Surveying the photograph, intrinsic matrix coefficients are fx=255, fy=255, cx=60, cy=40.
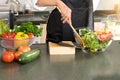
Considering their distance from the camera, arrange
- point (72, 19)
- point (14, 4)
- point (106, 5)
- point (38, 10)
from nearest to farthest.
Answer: point (72, 19) → point (14, 4) → point (38, 10) → point (106, 5)

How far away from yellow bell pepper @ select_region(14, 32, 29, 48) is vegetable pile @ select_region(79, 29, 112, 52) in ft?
1.17

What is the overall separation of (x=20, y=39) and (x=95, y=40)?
46 centimetres

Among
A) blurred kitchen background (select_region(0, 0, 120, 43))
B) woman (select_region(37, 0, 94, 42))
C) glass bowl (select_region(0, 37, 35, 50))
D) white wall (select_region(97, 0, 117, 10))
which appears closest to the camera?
glass bowl (select_region(0, 37, 35, 50))

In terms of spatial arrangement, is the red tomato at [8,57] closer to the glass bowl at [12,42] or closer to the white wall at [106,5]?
the glass bowl at [12,42]

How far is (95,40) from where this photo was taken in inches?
61.8

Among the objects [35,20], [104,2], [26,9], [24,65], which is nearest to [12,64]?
[24,65]

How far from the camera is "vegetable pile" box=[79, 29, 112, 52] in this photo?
156cm

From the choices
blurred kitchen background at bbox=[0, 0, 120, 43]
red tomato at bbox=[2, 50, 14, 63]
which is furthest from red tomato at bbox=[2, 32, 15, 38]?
blurred kitchen background at bbox=[0, 0, 120, 43]

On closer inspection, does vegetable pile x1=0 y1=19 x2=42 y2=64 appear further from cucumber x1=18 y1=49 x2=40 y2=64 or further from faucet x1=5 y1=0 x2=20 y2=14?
faucet x1=5 y1=0 x2=20 y2=14

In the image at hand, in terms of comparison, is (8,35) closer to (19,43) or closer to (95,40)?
(19,43)

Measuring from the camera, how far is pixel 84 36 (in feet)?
5.24

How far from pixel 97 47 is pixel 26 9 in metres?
1.89

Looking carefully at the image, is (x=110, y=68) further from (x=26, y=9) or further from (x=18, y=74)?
(x=26, y=9)

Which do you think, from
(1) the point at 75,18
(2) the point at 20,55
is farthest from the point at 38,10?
(2) the point at 20,55
